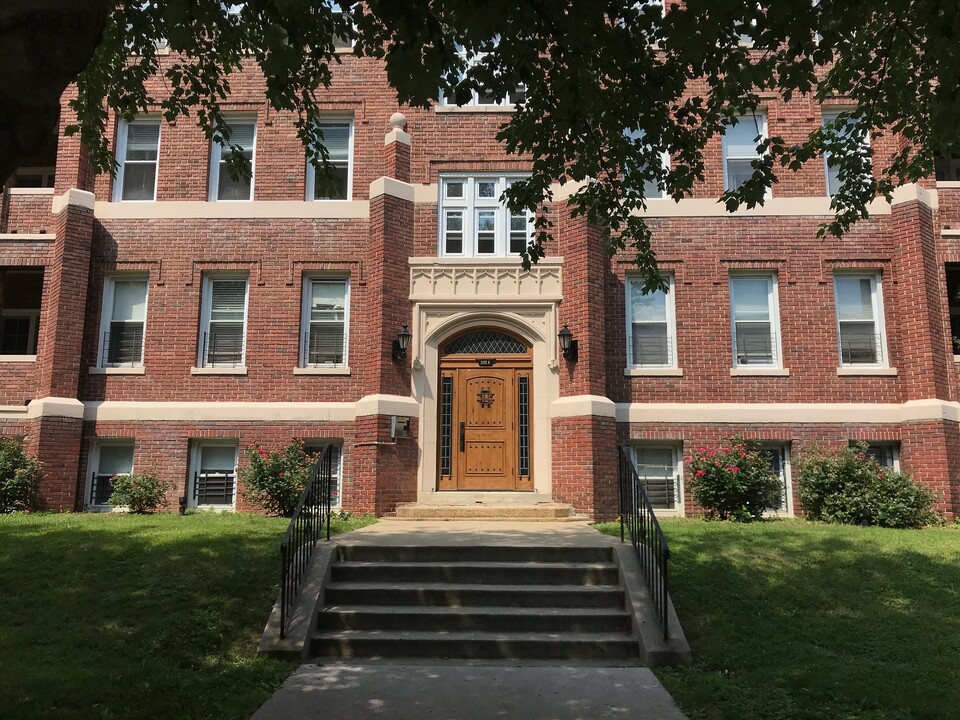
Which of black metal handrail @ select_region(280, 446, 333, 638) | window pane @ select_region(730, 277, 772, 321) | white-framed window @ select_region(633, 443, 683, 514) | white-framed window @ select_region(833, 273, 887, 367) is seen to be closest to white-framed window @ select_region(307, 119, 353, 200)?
black metal handrail @ select_region(280, 446, 333, 638)

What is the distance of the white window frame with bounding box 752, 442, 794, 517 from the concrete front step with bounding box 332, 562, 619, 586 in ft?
21.2

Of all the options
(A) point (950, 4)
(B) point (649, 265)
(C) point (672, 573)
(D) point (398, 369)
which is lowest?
(C) point (672, 573)

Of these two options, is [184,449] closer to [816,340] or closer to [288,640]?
[288,640]

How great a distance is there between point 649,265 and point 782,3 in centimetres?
485

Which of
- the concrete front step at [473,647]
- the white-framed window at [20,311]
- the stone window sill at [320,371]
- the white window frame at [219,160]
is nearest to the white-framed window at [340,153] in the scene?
the white window frame at [219,160]

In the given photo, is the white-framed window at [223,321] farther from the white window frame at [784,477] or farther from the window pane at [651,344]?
the white window frame at [784,477]

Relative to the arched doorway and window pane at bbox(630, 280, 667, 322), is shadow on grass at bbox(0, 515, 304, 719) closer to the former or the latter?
the arched doorway

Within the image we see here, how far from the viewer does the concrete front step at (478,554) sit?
27.1ft

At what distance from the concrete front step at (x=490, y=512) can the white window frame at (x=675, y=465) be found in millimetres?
2072

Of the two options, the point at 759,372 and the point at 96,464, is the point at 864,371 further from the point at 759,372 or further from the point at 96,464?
the point at 96,464

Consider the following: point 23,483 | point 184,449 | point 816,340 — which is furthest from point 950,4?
point 23,483

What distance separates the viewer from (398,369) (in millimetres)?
13312

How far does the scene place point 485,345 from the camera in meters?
13.8

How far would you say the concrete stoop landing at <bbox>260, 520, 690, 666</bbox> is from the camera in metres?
6.68
